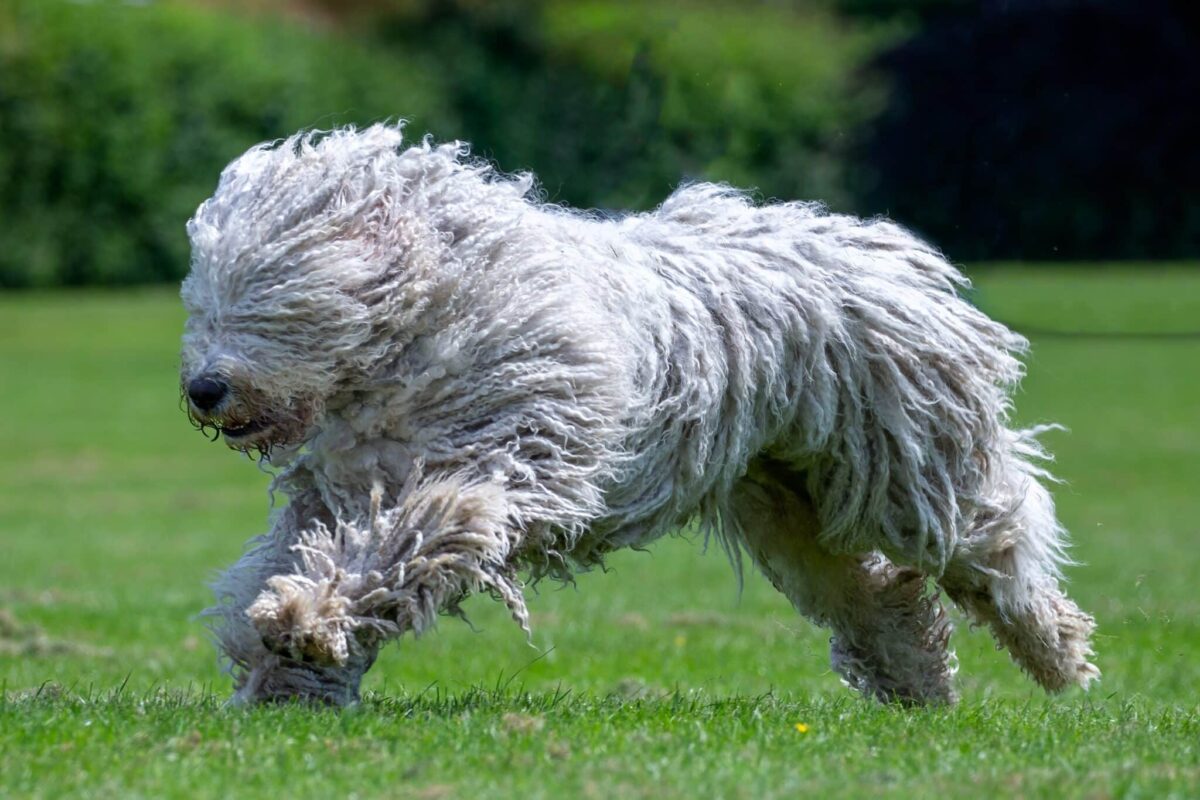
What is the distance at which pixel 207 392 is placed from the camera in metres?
5.30

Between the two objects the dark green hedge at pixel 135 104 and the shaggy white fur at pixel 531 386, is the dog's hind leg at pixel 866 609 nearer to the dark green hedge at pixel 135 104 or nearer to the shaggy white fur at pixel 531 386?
the shaggy white fur at pixel 531 386

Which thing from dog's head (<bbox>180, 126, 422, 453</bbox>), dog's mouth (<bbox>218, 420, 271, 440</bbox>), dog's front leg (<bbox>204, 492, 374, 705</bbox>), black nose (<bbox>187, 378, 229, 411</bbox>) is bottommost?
dog's front leg (<bbox>204, 492, 374, 705</bbox>)

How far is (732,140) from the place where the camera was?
17.5m

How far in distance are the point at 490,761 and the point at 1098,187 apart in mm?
26946

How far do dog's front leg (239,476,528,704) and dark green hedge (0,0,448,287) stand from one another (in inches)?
1010

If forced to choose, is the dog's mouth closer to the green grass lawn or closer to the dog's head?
the dog's head

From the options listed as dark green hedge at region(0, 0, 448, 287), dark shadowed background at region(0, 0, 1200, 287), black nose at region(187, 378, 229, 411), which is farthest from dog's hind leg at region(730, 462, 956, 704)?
dark green hedge at region(0, 0, 448, 287)

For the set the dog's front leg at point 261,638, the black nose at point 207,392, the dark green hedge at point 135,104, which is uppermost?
the black nose at point 207,392

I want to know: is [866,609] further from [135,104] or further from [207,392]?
[135,104]

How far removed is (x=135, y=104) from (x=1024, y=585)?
27.0 m

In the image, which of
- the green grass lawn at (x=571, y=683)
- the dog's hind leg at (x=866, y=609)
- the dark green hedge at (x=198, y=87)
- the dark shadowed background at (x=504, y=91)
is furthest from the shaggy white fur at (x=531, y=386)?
the dark green hedge at (x=198, y=87)

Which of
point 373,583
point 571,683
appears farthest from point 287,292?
point 571,683

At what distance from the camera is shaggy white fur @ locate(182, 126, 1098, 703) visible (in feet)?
17.4

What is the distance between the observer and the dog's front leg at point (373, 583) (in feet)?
16.4
